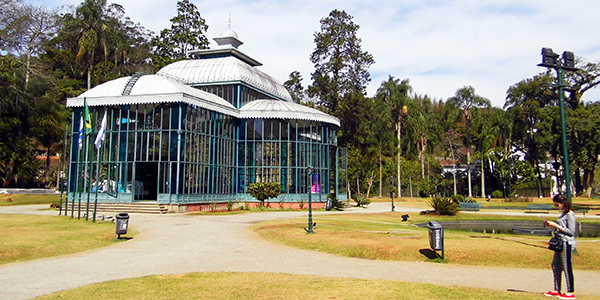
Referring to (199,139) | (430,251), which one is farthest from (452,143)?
(430,251)

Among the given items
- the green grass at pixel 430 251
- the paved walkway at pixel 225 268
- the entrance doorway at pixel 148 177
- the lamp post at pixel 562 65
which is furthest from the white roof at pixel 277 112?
the lamp post at pixel 562 65

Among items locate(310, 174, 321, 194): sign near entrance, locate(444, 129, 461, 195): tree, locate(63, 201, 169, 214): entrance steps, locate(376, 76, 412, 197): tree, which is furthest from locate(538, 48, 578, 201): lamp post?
locate(444, 129, 461, 195): tree

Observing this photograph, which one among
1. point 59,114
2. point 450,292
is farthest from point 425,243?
point 59,114

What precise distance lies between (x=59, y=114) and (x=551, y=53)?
5065 centimetres

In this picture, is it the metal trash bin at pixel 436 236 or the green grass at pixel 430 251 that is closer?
the metal trash bin at pixel 436 236

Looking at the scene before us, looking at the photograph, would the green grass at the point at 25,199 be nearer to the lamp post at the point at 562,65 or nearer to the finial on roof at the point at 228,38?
the finial on roof at the point at 228,38

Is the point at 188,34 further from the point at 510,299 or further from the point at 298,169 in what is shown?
the point at 510,299

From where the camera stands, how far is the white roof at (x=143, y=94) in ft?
101

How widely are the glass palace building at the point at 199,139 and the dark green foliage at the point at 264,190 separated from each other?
2330 millimetres

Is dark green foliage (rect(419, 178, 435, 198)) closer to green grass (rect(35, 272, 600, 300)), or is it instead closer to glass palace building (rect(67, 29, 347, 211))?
glass palace building (rect(67, 29, 347, 211))

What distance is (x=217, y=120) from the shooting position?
3572 centimetres

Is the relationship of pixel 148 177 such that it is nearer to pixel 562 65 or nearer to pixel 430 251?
pixel 430 251

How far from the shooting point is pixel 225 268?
11.5 metres

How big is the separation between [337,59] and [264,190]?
37.6 meters
